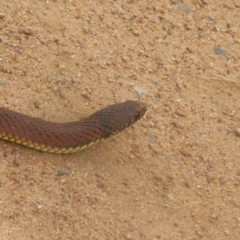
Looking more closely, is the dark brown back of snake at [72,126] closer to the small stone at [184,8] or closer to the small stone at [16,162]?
the small stone at [16,162]

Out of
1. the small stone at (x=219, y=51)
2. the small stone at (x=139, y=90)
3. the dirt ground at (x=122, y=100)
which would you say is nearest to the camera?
the dirt ground at (x=122, y=100)

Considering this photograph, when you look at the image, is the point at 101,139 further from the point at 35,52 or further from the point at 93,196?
the point at 35,52

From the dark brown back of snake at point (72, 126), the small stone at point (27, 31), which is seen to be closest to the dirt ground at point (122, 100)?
the small stone at point (27, 31)

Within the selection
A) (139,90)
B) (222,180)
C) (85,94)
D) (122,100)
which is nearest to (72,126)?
(85,94)

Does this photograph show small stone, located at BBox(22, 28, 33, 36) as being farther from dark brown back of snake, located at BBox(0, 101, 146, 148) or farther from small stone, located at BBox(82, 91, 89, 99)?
dark brown back of snake, located at BBox(0, 101, 146, 148)

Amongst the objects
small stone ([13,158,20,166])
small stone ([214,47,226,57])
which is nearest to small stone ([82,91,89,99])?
small stone ([13,158,20,166])

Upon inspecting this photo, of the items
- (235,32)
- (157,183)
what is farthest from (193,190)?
(235,32)
